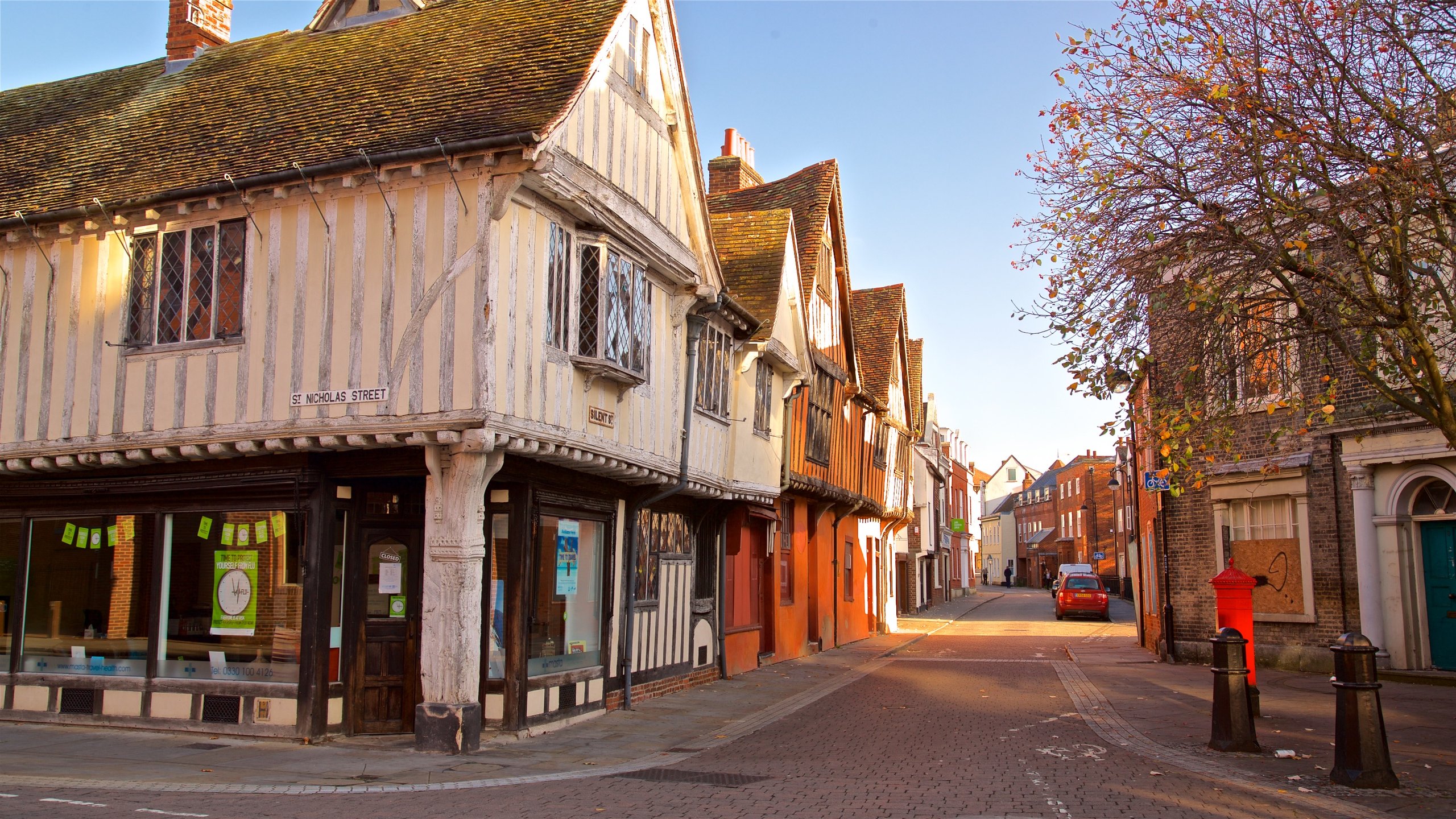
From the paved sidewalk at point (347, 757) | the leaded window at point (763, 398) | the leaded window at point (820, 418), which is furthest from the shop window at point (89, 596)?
the leaded window at point (820, 418)

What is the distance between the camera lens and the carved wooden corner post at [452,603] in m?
10.0

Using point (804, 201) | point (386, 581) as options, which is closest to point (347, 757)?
point (386, 581)

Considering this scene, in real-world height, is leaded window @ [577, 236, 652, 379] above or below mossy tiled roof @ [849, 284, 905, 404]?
below

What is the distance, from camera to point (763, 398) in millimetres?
18562

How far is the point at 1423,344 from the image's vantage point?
8992mm

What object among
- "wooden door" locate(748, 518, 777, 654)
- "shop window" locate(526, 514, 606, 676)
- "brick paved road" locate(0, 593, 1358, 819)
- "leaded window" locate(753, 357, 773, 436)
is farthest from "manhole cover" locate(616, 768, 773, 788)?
"wooden door" locate(748, 518, 777, 654)

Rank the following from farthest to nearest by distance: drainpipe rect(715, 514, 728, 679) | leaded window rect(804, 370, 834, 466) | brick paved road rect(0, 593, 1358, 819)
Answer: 1. leaded window rect(804, 370, 834, 466)
2. drainpipe rect(715, 514, 728, 679)
3. brick paved road rect(0, 593, 1358, 819)

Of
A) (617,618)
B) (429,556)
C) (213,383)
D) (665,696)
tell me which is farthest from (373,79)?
(665,696)

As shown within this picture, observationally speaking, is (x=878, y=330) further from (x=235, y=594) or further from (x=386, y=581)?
(x=235, y=594)

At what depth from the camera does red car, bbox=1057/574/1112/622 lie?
122ft

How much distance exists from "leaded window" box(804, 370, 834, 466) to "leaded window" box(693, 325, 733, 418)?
491 cm

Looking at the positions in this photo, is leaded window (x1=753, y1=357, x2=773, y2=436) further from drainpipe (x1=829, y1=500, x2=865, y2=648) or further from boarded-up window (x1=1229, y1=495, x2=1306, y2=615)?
boarded-up window (x1=1229, y1=495, x2=1306, y2=615)

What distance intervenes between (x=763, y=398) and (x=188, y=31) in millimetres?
10369

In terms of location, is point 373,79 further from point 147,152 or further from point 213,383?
point 213,383
